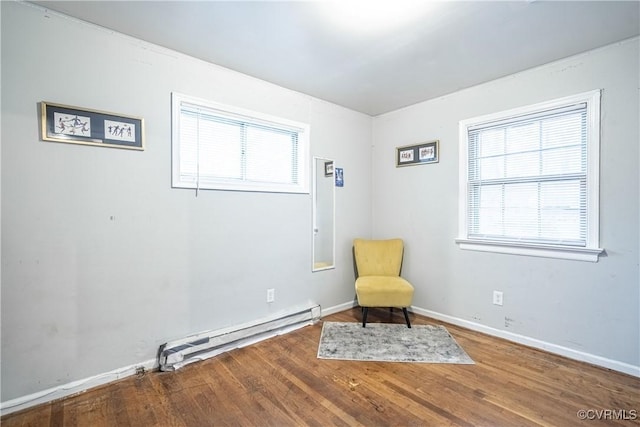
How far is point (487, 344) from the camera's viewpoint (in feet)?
8.45

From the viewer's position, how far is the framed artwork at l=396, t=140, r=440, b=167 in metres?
3.19

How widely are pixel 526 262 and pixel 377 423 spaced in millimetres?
1942

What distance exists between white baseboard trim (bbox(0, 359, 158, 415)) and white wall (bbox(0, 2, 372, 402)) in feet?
0.12

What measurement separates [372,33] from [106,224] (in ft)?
7.44

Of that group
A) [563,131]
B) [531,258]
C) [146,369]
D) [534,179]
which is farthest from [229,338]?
[563,131]

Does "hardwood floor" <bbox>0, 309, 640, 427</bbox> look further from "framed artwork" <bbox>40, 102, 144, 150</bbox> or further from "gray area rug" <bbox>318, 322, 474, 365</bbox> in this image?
"framed artwork" <bbox>40, 102, 144, 150</bbox>

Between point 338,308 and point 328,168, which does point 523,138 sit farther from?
point 338,308

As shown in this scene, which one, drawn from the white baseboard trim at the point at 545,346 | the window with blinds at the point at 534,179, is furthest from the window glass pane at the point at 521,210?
the white baseboard trim at the point at 545,346

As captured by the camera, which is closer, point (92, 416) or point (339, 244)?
point (92, 416)

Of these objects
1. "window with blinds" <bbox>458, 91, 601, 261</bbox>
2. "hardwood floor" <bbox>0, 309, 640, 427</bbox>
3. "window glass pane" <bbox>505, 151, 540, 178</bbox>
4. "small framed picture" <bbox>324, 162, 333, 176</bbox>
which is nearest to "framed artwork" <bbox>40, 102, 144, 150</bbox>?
"hardwood floor" <bbox>0, 309, 640, 427</bbox>

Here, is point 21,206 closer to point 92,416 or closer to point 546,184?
point 92,416

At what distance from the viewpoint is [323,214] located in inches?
130

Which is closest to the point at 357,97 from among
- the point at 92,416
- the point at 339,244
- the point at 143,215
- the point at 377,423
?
the point at 339,244

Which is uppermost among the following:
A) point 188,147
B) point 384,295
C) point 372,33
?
point 372,33
